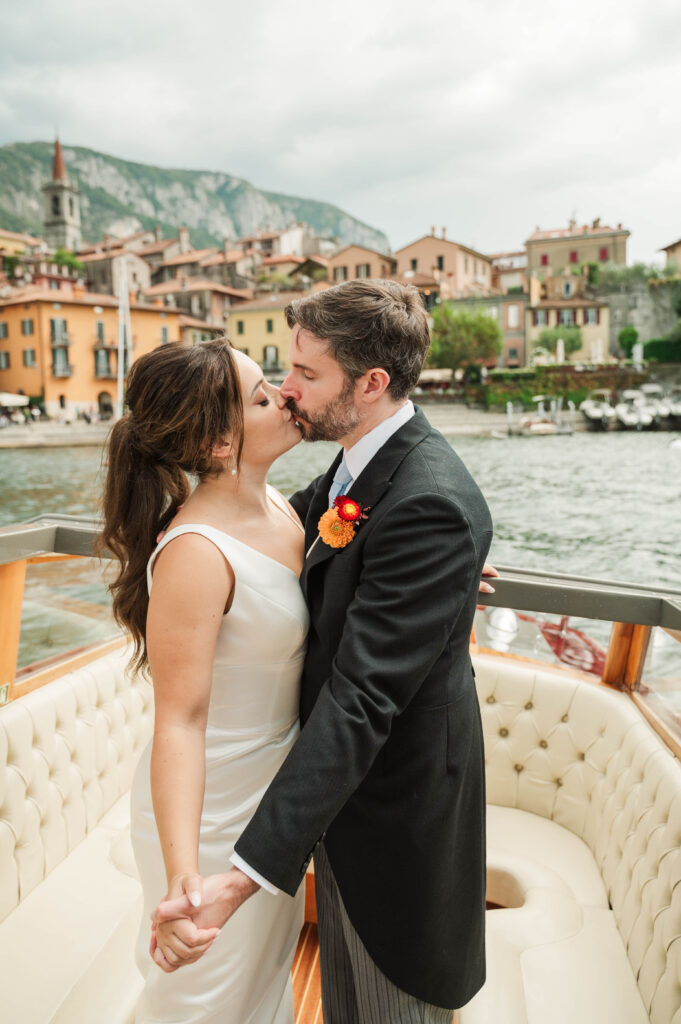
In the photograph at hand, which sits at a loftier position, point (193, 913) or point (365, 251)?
point (365, 251)

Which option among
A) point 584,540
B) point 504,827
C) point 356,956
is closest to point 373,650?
point 356,956

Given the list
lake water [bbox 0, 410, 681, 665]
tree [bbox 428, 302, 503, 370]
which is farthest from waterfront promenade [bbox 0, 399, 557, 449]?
tree [bbox 428, 302, 503, 370]

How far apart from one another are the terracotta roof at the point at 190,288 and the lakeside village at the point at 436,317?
0.14m

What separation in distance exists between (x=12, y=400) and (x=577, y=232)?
105 feet

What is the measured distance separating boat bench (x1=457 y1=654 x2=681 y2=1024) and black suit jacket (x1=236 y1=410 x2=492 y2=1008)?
11.8 inches

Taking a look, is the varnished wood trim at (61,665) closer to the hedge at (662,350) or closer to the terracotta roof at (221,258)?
the hedge at (662,350)

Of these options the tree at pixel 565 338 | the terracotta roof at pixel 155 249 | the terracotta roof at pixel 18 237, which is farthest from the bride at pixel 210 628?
the terracotta roof at pixel 18 237

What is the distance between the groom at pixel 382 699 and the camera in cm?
78

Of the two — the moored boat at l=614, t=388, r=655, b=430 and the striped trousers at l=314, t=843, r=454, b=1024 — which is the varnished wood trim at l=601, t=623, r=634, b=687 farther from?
the moored boat at l=614, t=388, r=655, b=430

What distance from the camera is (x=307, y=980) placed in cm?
155

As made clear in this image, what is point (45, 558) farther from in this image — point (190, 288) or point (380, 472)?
point (190, 288)

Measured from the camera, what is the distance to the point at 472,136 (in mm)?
29812

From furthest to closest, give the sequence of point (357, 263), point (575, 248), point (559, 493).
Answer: point (575, 248)
point (357, 263)
point (559, 493)

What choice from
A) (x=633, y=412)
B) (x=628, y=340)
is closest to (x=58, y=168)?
(x=628, y=340)
